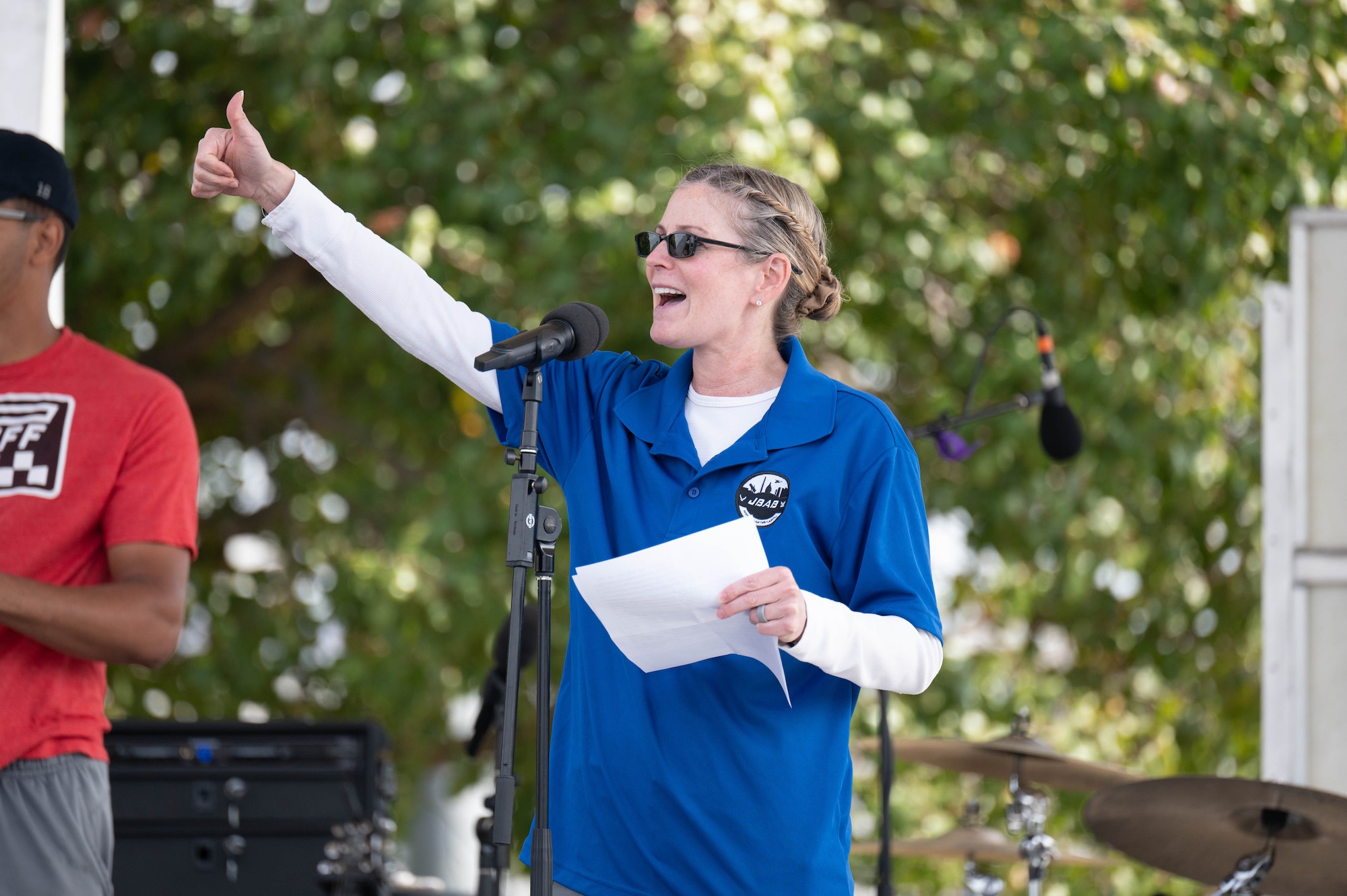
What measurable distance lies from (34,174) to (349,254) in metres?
0.82

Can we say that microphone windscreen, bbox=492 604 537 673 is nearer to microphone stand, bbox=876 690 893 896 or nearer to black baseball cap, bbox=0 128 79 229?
microphone stand, bbox=876 690 893 896

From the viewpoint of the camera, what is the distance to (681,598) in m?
1.78

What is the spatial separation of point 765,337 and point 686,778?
0.68m

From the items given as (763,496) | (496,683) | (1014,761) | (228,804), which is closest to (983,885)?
(1014,761)

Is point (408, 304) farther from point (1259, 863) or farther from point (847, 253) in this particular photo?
point (847, 253)

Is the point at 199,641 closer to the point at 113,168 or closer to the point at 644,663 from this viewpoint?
the point at 113,168

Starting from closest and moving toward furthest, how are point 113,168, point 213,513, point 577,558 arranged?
point 577,558
point 113,168
point 213,513

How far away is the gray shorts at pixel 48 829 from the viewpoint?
2252 millimetres

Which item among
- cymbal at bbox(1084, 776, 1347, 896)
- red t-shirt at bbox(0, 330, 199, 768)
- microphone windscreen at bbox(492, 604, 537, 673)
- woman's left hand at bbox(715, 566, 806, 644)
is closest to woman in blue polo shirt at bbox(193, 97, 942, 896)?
woman's left hand at bbox(715, 566, 806, 644)

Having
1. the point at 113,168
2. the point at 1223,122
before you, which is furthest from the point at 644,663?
the point at 113,168

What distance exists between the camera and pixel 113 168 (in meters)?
5.66

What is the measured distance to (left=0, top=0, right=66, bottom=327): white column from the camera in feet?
→ 10.8

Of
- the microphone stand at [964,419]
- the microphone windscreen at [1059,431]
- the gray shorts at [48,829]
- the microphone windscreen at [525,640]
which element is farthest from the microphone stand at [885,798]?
the gray shorts at [48,829]

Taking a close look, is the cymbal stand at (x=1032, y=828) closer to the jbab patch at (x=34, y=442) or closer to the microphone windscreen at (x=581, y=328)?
the microphone windscreen at (x=581, y=328)
